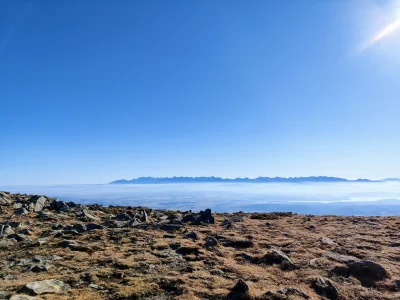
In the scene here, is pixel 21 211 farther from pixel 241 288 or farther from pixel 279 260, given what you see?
pixel 241 288

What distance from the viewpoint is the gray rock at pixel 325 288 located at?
8.16 metres

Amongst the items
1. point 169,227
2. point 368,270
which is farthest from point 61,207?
point 368,270

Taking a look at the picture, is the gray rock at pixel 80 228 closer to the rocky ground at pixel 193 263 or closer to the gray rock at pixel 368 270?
the rocky ground at pixel 193 263

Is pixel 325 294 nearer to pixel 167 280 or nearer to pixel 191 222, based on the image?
pixel 167 280

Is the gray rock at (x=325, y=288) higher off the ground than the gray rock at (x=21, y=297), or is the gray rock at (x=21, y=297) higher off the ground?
the gray rock at (x=21, y=297)

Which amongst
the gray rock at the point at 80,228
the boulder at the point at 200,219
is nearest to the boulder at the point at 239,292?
the gray rock at the point at 80,228

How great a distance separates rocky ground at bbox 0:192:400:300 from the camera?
26.9 ft

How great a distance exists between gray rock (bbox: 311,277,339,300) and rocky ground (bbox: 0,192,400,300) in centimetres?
3

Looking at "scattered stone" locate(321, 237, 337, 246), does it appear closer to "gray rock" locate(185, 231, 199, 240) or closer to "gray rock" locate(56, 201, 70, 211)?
"gray rock" locate(185, 231, 199, 240)

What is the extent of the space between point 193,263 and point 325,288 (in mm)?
4952

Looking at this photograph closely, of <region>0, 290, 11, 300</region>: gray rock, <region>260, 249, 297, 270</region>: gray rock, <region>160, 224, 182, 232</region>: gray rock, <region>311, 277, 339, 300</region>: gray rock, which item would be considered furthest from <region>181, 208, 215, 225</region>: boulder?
<region>0, 290, 11, 300</region>: gray rock

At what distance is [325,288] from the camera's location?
8438 mm

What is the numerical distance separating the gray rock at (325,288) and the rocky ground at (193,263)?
3 centimetres

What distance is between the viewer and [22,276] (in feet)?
30.5
